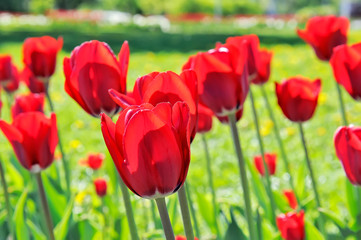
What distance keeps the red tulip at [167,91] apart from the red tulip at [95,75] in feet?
0.73

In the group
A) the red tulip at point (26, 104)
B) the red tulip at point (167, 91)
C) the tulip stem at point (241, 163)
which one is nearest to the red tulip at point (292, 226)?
the tulip stem at point (241, 163)

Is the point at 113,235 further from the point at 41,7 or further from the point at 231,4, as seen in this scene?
the point at 231,4

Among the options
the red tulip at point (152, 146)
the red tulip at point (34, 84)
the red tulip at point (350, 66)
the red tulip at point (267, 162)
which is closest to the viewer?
the red tulip at point (152, 146)

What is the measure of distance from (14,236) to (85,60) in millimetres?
682

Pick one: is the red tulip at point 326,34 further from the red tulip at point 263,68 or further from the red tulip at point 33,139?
the red tulip at point 33,139

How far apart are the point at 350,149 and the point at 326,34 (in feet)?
2.31

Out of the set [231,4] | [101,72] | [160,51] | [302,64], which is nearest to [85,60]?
[101,72]

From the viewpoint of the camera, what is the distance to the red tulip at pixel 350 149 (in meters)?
1.09

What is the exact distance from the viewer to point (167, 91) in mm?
912

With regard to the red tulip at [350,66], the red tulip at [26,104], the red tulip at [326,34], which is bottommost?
the red tulip at [350,66]

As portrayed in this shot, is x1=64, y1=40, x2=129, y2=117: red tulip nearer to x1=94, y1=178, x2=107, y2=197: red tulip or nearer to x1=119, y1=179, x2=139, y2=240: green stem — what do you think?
x1=119, y1=179, x2=139, y2=240: green stem

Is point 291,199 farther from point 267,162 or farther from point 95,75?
point 95,75

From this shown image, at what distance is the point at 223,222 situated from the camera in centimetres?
166

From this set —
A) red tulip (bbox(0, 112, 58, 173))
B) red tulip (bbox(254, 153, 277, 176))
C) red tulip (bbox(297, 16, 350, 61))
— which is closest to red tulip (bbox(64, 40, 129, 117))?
red tulip (bbox(0, 112, 58, 173))
